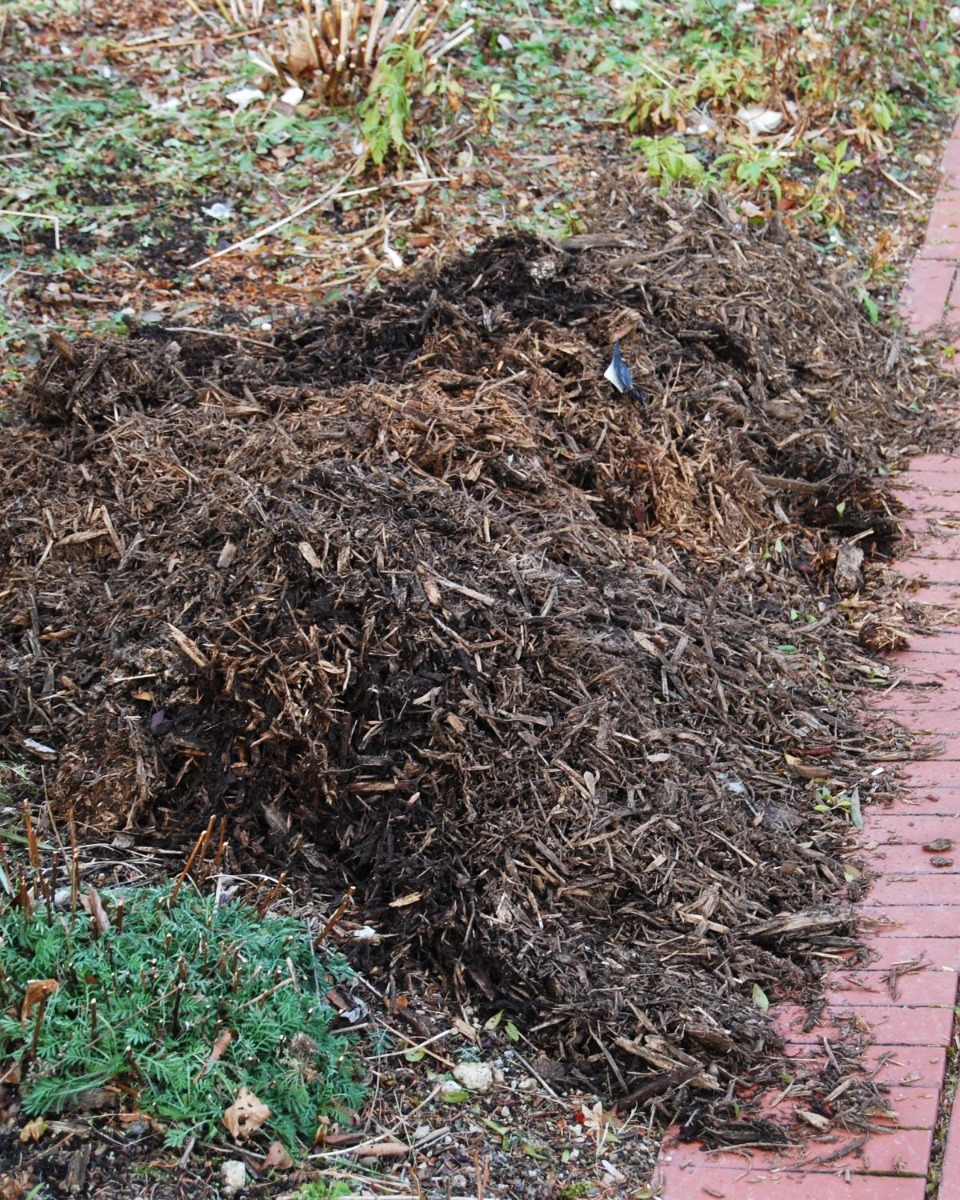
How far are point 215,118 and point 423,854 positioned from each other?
3812 mm

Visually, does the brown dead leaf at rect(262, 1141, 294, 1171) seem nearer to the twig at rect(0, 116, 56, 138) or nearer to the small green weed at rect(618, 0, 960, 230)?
the small green weed at rect(618, 0, 960, 230)

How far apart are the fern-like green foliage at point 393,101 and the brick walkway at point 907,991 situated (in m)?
2.59

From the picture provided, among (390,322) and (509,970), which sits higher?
(390,322)

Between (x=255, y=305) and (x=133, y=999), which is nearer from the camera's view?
(x=133, y=999)

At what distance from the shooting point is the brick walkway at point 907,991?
236cm

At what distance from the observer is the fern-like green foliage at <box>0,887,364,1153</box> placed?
87.1 inches

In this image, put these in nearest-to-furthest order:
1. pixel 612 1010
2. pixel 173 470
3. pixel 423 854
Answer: pixel 612 1010, pixel 423 854, pixel 173 470

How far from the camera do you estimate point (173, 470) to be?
3572mm

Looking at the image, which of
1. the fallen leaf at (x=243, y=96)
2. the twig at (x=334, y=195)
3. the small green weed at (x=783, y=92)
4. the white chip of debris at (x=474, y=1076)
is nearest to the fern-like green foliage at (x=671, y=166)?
the small green weed at (x=783, y=92)

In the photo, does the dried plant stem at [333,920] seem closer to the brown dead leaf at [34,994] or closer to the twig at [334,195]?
the brown dead leaf at [34,994]

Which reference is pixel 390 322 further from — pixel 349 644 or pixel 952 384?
pixel 952 384

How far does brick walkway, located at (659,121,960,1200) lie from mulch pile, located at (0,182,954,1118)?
11 cm

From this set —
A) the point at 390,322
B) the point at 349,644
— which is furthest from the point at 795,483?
the point at 349,644

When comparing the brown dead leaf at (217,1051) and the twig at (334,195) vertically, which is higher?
the twig at (334,195)
